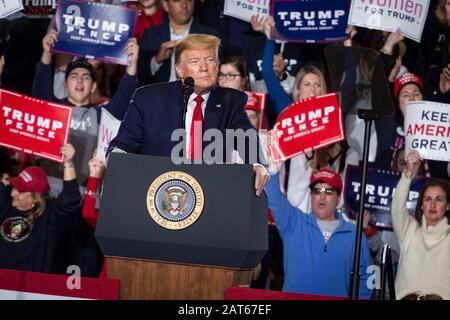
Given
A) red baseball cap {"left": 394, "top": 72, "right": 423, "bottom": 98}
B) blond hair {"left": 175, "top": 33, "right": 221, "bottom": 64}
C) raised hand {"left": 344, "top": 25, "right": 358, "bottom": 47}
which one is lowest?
blond hair {"left": 175, "top": 33, "right": 221, "bottom": 64}

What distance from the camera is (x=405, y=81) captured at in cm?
635

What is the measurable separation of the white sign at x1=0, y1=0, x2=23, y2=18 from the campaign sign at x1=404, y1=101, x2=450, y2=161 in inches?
101

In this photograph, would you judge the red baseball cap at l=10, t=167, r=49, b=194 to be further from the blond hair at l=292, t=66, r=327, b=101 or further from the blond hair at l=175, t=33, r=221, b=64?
the blond hair at l=175, t=33, r=221, b=64

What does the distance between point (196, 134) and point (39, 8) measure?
3.53 m

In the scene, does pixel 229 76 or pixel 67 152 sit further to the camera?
pixel 229 76

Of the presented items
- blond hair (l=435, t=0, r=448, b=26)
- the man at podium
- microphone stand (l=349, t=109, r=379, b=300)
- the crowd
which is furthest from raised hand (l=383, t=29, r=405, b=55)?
the man at podium

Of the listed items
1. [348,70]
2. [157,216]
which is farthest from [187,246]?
[348,70]

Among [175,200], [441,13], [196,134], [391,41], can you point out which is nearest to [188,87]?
[196,134]

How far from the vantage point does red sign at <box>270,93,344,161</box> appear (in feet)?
19.5

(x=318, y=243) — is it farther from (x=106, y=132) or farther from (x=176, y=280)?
(x=176, y=280)

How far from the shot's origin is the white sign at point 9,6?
6.47 metres

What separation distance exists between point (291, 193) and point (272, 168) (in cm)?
88

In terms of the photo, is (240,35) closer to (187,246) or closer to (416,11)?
(416,11)

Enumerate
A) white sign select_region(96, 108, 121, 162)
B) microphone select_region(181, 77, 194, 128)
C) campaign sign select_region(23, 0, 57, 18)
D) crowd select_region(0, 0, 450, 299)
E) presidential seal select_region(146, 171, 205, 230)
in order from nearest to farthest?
1. presidential seal select_region(146, 171, 205, 230)
2. microphone select_region(181, 77, 194, 128)
3. crowd select_region(0, 0, 450, 299)
4. white sign select_region(96, 108, 121, 162)
5. campaign sign select_region(23, 0, 57, 18)
